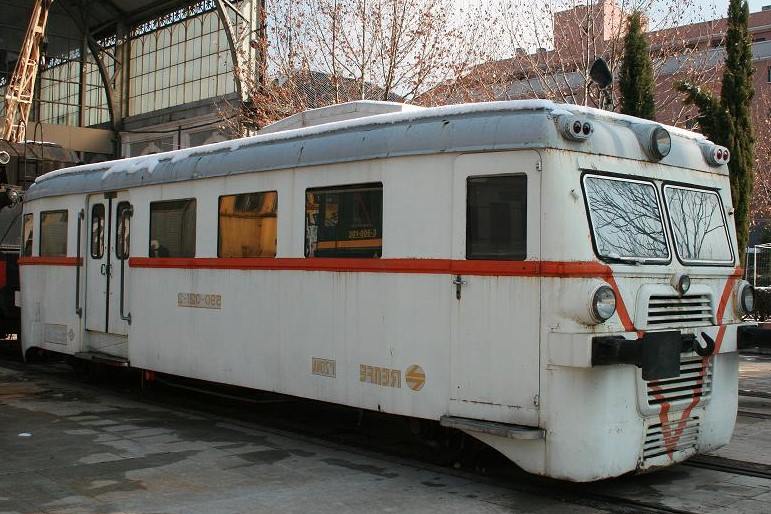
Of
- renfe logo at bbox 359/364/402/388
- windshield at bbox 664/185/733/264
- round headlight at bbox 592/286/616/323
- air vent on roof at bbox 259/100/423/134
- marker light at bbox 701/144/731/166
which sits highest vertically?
air vent on roof at bbox 259/100/423/134

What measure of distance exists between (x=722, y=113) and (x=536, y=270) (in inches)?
502

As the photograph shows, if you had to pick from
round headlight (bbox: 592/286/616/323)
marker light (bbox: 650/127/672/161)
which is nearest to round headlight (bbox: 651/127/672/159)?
marker light (bbox: 650/127/672/161)

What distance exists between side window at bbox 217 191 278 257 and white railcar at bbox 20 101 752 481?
0.02 metres

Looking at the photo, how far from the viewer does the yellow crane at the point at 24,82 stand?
22289mm

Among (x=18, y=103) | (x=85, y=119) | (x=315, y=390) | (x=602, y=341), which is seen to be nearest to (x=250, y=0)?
(x=18, y=103)

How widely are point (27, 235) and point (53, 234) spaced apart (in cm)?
95

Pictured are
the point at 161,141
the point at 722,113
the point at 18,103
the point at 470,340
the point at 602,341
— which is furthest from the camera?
the point at 161,141

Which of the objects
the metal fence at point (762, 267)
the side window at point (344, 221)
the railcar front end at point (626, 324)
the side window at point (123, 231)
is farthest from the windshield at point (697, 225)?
the metal fence at point (762, 267)

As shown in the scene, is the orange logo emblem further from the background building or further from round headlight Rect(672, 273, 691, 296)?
the background building

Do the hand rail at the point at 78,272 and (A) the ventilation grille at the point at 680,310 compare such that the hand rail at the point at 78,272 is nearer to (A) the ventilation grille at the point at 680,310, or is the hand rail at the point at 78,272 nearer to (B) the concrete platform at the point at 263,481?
(B) the concrete platform at the point at 263,481

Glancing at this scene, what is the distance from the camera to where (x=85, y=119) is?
3581 cm

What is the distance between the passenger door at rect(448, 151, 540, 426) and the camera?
20.0ft

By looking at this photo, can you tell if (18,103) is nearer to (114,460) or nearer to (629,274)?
(114,460)

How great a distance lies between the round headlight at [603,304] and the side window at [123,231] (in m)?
6.11
